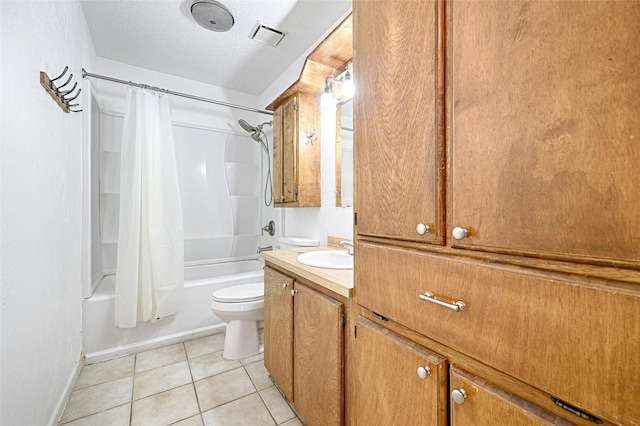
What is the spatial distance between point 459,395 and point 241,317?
1.64m

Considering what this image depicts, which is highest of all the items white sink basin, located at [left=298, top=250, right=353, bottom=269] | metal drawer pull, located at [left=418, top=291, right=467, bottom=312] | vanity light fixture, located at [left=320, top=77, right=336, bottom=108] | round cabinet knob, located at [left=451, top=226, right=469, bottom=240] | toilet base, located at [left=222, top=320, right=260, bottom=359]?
vanity light fixture, located at [left=320, top=77, right=336, bottom=108]

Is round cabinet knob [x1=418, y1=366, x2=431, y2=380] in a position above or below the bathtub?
above

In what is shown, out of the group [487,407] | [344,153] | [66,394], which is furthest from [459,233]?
[66,394]

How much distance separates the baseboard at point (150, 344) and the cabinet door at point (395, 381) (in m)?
1.85

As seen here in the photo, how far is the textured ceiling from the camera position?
5.72 ft

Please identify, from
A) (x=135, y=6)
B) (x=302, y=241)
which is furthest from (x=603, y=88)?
(x=135, y=6)

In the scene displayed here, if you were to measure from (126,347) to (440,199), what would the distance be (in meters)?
2.51

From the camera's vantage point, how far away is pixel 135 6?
1742mm

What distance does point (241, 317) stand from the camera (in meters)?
1.93

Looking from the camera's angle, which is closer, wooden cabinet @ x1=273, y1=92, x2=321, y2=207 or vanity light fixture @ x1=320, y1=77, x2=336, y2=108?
vanity light fixture @ x1=320, y1=77, x2=336, y2=108

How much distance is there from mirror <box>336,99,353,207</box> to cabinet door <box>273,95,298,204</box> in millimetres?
341

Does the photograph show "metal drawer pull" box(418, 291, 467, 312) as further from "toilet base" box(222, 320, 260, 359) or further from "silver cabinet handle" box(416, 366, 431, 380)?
"toilet base" box(222, 320, 260, 359)

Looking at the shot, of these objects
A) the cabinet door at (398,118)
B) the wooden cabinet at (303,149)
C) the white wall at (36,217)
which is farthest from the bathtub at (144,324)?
the cabinet door at (398,118)

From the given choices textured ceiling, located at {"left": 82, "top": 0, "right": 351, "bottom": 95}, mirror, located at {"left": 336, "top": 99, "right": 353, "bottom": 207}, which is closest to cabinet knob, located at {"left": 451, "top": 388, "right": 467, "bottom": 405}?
mirror, located at {"left": 336, "top": 99, "right": 353, "bottom": 207}
